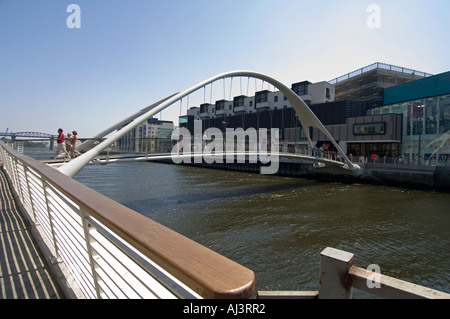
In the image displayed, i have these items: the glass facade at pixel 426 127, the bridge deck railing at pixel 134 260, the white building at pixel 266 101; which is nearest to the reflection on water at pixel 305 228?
the bridge deck railing at pixel 134 260

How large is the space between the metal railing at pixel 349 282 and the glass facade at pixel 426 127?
26446 millimetres

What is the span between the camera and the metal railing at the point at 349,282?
1.05 meters

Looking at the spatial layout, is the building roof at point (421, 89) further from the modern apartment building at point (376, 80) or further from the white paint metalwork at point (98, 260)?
the white paint metalwork at point (98, 260)

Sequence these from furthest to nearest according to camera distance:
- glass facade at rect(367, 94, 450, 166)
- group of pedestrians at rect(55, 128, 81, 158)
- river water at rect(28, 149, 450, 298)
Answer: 1. glass facade at rect(367, 94, 450, 166)
2. group of pedestrians at rect(55, 128, 81, 158)
3. river water at rect(28, 149, 450, 298)

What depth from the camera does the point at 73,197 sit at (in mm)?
1481

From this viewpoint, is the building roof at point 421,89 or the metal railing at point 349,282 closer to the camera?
the metal railing at point 349,282

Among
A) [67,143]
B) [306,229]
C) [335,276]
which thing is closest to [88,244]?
[335,276]

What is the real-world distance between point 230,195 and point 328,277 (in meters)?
14.5

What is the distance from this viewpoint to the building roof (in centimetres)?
2594

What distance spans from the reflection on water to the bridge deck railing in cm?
472

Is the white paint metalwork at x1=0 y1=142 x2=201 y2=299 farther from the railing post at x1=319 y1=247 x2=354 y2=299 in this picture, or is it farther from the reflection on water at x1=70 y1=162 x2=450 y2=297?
the reflection on water at x1=70 y1=162 x2=450 y2=297

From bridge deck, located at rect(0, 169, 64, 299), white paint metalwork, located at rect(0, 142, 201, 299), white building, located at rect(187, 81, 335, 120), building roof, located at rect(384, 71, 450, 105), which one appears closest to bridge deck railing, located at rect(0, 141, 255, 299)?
white paint metalwork, located at rect(0, 142, 201, 299)

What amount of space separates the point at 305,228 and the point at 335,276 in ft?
28.5
